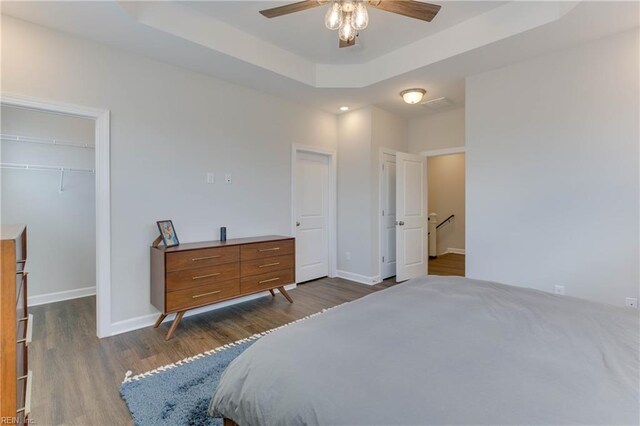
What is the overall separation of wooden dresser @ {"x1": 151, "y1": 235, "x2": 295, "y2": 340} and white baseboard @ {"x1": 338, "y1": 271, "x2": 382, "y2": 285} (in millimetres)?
1398

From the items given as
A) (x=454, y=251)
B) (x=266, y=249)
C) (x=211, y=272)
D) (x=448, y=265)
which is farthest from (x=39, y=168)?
(x=454, y=251)

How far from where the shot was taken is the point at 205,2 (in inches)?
99.1

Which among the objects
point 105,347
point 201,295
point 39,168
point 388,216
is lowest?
point 105,347

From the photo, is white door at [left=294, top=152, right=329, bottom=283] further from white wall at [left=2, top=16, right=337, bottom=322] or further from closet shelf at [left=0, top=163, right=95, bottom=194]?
closet shelf at [left=0, top=163, right=95, bottom=194]

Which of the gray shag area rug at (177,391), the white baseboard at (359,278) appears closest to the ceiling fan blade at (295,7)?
the gray shag area rug at (177,391)

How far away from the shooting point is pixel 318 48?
3.27 meters

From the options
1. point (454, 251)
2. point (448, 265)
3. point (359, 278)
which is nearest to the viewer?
point (359, 278)

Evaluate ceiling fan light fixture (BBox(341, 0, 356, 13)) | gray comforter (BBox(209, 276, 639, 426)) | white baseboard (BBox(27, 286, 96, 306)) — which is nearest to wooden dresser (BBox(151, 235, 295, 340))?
white baseboard (BBox(27, 286, 96, 306))

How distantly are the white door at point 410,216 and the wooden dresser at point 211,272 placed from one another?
1.85m

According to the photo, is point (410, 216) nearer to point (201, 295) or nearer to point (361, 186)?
point (361, 186)

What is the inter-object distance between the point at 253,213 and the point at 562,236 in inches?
128

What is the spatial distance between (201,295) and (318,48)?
2826 mm

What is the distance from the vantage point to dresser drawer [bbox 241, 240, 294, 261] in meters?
3.16

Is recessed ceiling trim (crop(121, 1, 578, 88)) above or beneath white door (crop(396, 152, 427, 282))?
above
